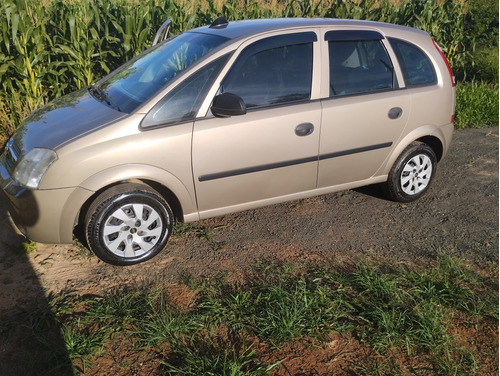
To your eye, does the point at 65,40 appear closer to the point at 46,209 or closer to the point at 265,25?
the point at 265,25

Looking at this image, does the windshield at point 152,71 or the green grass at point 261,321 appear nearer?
the green grass at point 261,321

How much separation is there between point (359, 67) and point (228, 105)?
1.45 m

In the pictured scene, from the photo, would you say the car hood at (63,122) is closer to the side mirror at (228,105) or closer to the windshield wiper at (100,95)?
the windshield wiper at (100,95)

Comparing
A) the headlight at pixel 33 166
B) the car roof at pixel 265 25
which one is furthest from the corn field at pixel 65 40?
the headlight at pixel 33 166

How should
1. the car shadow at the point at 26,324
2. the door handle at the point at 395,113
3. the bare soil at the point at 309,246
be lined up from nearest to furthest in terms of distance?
the car shadow at the point at 26,324 → the bare soil at the point at 309,246 → the door handle at the point at 395,113

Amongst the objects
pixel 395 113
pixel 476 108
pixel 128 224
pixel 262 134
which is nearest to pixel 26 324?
pixel 128 224

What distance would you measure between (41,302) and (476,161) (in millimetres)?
5411

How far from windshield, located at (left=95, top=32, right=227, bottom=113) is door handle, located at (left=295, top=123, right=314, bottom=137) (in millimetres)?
976

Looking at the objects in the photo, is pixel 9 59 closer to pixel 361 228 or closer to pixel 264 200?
pixel 264 200

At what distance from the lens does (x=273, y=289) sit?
3586 millimetres

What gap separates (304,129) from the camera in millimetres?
4359

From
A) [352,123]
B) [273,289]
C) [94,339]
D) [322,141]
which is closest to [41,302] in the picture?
[94,339]

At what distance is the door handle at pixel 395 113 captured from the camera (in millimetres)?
4734

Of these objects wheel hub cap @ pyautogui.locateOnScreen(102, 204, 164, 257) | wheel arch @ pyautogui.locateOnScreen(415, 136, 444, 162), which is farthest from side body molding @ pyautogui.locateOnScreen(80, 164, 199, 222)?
wheel arch @ pyautogui.locateOnScreen(415, 136, 444, 162)
